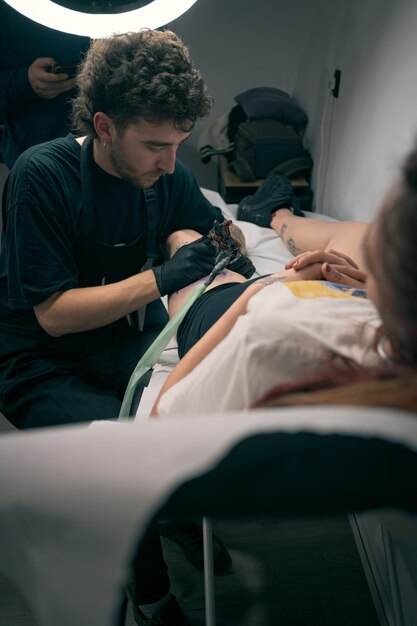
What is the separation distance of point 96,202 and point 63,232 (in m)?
0.14

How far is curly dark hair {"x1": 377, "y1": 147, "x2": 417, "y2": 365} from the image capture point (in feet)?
1.75

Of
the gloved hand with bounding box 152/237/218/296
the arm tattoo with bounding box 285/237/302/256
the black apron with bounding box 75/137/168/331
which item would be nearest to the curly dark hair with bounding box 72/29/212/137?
the black apron with bounding box 75/137/168/331

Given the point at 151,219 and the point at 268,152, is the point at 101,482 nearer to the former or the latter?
the point at 151,219

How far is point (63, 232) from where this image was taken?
4.23ft

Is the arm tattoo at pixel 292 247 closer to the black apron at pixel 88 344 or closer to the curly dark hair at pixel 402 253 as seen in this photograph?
the black apron at pixel 88 344

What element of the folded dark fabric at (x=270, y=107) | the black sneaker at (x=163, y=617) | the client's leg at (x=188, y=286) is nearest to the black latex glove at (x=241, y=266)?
the client's leg at (x=188, y=286)

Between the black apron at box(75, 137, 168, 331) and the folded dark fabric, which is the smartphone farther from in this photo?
the folded dark fabric

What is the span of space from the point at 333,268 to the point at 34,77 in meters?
1.33

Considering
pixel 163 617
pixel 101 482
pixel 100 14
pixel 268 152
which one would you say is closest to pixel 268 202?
pixel 268 152

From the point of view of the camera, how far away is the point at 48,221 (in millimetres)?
1259

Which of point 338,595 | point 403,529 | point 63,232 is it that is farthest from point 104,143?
point 338,595

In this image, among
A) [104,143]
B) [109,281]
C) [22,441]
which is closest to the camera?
[22,441]

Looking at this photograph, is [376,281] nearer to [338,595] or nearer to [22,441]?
[22,441]

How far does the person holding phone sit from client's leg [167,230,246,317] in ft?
2.34
